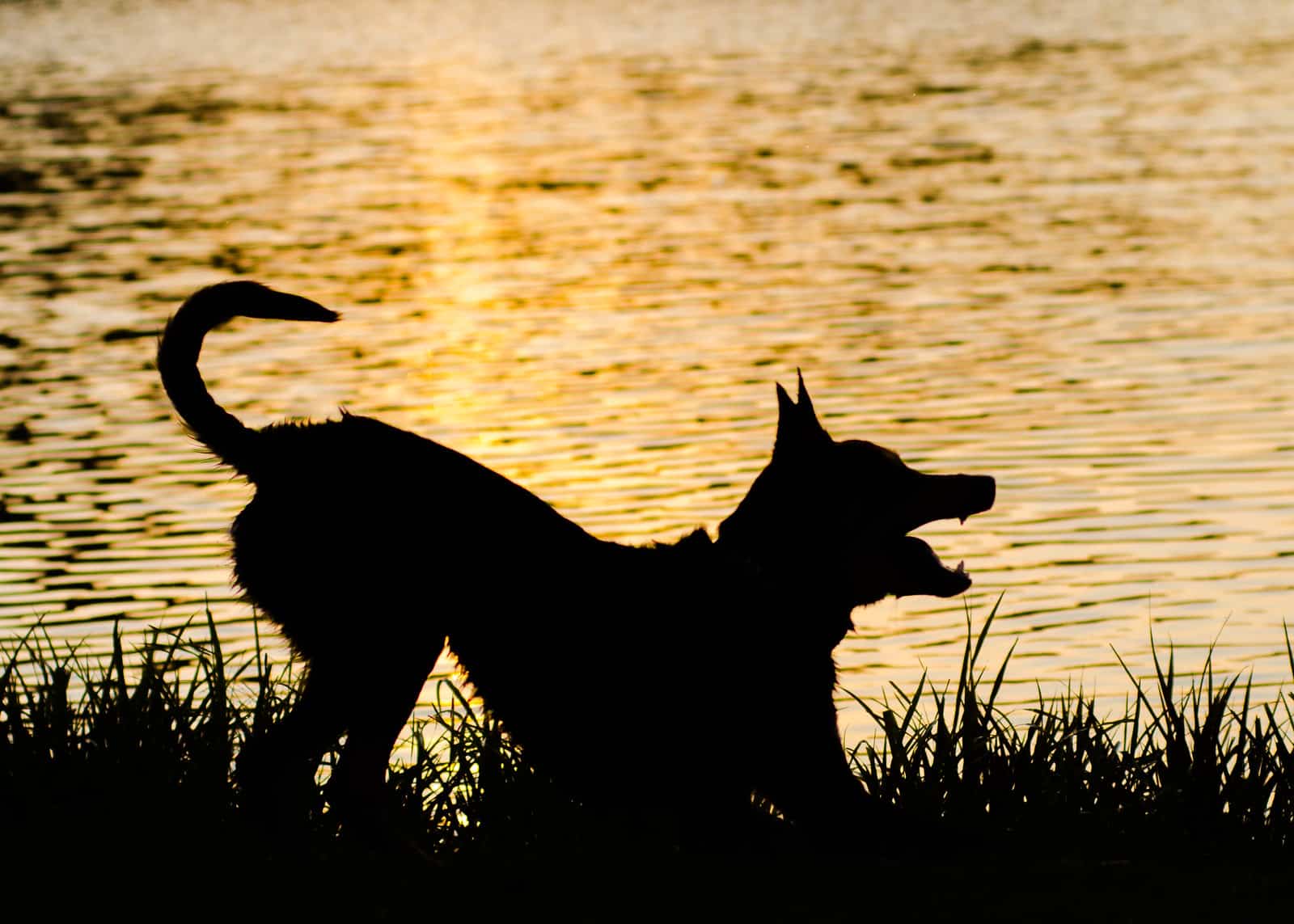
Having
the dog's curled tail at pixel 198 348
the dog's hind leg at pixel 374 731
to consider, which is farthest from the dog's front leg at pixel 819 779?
the dog's curled tail at pixel 198 348

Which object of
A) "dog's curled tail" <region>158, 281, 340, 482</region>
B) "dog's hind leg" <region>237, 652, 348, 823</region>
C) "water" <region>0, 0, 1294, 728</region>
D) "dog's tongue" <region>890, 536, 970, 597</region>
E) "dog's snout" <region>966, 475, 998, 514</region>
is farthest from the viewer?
"water" <region>0, 0, 1294, 728</region>

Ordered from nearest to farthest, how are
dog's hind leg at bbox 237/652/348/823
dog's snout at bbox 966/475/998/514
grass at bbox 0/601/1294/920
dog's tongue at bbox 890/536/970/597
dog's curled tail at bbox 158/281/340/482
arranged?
grass at bbox 0/601/1294/920, dog's curled tail at bbox 158/281/340/482, dog's hind leg at bbox 237/652/348/823, dog's tongue at bbox 890/536/970/597, dog's snout at bbox 966/475/998/514

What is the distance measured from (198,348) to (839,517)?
1.85 meters

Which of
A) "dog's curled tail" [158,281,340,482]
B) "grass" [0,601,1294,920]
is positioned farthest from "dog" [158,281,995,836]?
"grass" [0,601,1294,920]

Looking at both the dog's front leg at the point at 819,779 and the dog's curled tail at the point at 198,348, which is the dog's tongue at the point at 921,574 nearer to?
the dog's front leg at the point at 819,779

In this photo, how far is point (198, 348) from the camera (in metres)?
6.19

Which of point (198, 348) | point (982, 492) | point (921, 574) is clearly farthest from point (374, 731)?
point (982, 492)

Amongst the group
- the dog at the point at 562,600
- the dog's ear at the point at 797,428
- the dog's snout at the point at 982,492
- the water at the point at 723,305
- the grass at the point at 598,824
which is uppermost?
the water at the point at 723,305

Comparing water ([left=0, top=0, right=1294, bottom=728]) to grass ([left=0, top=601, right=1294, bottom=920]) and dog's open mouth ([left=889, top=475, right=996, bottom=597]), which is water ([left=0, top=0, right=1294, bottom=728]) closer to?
grass ([left=0, top=601, right=1294, bottom=920])

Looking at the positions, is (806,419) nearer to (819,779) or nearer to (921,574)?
(921,574)

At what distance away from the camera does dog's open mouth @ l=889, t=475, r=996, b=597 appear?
643 cm

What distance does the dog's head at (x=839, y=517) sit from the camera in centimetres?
633

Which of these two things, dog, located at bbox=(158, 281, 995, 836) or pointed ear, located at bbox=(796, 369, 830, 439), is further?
pointed ear, located at bbox=(796, 369, 830, 439)

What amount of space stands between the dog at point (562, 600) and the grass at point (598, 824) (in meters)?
0.18
